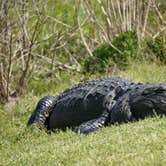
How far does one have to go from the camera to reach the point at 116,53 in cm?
1266

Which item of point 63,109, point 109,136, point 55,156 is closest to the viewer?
point 55,156

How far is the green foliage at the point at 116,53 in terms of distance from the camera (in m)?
12.4

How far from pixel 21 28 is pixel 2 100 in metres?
1.34

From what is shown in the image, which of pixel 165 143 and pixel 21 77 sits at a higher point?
pixel 165 143

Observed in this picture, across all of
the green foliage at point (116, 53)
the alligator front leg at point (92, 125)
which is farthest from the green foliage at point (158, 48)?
the alligator front leg at point (92, 125)

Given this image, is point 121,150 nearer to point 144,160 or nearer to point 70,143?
point 144,160

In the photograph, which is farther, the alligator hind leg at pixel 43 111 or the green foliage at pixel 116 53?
the green foliage at pixel 116 53

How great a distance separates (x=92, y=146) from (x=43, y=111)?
3250 mm

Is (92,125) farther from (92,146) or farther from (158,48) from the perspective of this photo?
(158,48)

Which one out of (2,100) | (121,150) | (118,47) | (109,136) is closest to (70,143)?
(109,136)

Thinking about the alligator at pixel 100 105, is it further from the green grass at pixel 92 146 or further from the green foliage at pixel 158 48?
the green foliage at pixel 158 48

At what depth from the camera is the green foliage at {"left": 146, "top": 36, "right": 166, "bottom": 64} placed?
1241 centimetres

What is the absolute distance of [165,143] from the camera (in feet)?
19.5

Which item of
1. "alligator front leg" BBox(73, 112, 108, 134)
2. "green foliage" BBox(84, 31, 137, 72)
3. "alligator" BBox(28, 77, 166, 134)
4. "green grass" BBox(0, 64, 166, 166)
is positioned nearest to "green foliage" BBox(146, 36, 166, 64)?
"green foliage" BBox(84, 31, 137, 72)
